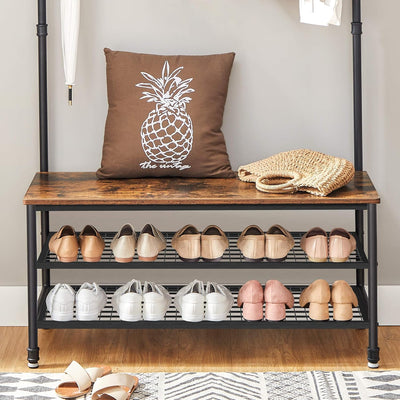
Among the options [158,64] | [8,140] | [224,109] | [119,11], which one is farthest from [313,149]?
[8,140]

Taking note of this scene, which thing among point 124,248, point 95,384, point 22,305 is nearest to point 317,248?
point 124,248

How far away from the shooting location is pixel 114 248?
10.2 feet

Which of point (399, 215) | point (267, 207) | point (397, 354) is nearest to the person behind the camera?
point (267, 207)

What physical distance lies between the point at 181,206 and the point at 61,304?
589mm

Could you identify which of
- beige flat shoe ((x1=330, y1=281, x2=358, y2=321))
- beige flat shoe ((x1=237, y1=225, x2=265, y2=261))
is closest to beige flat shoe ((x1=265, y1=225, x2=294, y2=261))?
beige flat shoe ((x1=237, y1=225, x2=265, y2=261))

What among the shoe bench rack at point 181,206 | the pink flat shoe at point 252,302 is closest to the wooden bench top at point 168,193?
the shoe bench rack at point 181,206

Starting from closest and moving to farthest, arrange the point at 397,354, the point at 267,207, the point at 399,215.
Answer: the point at 267,207, the point at 397,354, the point at 399,215

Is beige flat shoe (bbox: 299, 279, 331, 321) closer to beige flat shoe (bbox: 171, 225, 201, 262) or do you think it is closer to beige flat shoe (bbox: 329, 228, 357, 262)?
beige flat shoe (bbox: 329, 228, 357, 262)

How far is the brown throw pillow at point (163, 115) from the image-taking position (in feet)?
10.6

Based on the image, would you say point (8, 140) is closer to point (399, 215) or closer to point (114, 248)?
point (114, 248)

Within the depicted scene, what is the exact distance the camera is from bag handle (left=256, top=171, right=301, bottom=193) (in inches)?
118

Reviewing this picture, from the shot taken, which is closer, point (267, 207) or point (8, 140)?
point (267, 207)

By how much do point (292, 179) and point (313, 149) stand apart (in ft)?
1.41

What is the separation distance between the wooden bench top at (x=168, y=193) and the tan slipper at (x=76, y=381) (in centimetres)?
58
